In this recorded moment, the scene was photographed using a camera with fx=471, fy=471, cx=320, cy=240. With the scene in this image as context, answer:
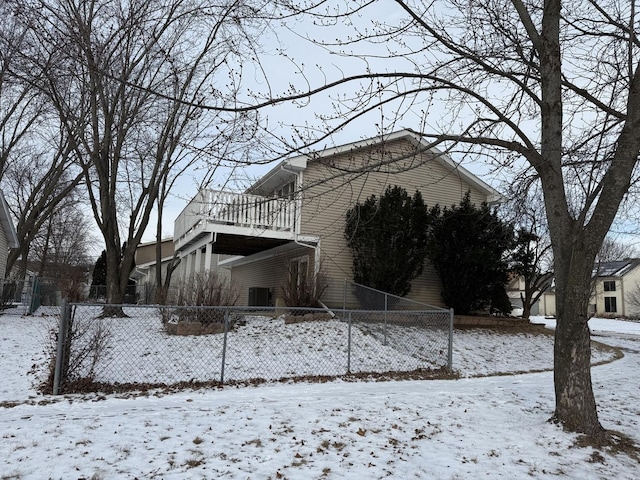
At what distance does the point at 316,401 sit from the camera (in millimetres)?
6238

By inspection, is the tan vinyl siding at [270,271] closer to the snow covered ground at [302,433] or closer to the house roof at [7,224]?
the snow covered ground at [302,433]

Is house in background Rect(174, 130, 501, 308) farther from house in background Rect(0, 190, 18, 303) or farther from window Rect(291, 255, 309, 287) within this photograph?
house in background Rect(0, 190, 18, 303)

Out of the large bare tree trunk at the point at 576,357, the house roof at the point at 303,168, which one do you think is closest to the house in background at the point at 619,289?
the house roof at the point at 303,168

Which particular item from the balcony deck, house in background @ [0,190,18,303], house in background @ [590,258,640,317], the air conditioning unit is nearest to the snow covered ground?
the balcony deck

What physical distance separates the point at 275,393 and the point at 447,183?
1249cm

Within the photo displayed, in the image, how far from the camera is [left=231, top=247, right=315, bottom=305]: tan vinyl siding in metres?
16.5

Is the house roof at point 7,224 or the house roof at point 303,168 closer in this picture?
the house roof at point 303,168

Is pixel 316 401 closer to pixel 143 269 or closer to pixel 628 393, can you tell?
pixel 628 393

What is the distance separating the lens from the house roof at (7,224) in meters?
17.6

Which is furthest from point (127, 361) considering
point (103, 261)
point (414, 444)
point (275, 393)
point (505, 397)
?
point (103, 261)

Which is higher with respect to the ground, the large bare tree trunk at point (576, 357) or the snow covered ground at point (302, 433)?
the large bare tree trunk at point (576, 357)

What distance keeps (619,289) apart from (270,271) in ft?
125

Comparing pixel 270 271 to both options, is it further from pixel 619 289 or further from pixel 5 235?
pixel 619 289

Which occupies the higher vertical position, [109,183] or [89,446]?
[109,183]
